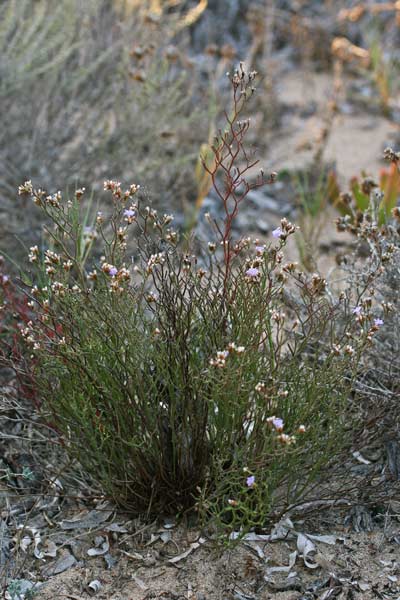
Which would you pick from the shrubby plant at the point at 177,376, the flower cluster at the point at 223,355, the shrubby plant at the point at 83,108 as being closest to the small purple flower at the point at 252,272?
the shrubby plant at the point at 177,376

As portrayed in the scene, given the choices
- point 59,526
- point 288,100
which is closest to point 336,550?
point 59,526

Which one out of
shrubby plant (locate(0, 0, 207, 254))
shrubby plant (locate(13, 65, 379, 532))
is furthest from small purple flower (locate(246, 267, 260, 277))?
shrubby plant (locate(0, 0, 207, 254))

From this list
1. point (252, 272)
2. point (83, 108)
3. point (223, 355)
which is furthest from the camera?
point (83, 108)

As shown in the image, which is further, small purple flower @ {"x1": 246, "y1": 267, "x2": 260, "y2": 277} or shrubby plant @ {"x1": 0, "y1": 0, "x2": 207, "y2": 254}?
shrubby plant @ {"x1": 0, "y1": 0, "x2": 207, "y2": 254}

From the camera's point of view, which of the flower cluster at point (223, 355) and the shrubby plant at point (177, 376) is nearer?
the flower cluster at point (223, 355)

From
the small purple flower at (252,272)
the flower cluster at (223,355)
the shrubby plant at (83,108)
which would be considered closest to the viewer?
the flower cluster at (223,355)

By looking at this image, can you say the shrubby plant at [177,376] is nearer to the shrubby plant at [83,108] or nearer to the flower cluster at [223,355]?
the flower cluster at [223,355]

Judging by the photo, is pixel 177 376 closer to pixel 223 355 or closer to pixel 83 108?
pixel 223 355

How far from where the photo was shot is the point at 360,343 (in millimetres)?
2418

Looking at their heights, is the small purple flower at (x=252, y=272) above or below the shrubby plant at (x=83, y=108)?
below

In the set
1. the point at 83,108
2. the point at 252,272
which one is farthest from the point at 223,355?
the point at 83,108

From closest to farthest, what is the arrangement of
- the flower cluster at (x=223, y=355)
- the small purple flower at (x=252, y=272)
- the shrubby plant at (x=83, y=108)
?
1. the flower cluster at (x=223, y=355)
2. the small purple flower at (x=252, y=272)
3. the shrubby plant at (x=83, y=108)

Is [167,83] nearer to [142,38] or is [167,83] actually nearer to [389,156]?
[142,38]

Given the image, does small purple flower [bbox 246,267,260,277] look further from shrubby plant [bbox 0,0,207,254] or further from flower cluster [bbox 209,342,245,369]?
shrubby plant [bbox 0,0,207,254]
